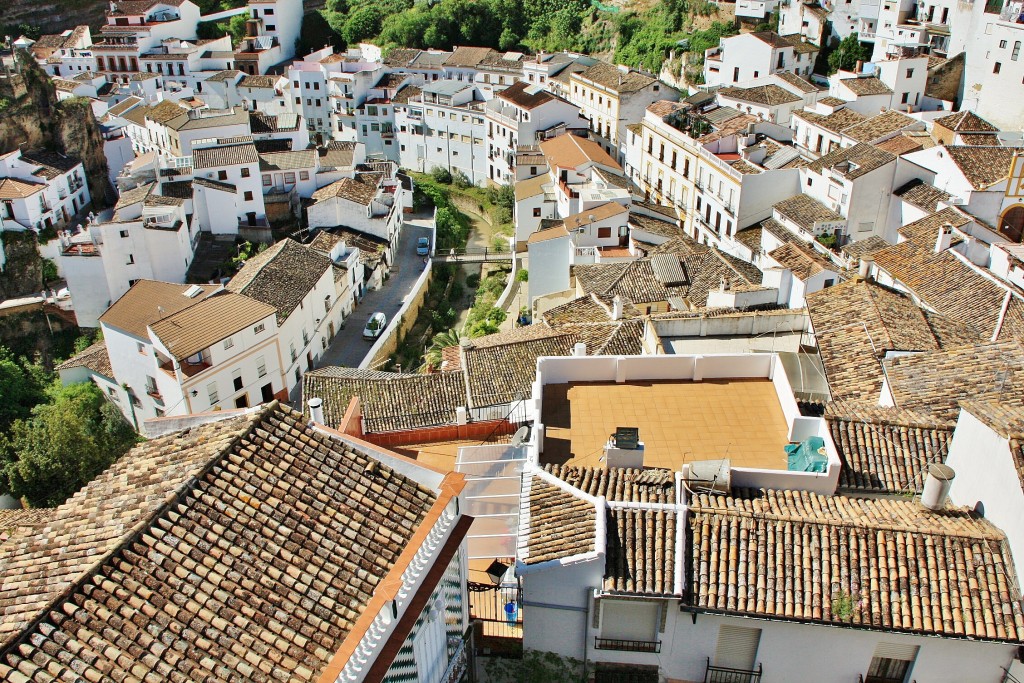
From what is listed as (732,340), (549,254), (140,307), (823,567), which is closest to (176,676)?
(823,567)

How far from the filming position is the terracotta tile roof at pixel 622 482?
12648 mm

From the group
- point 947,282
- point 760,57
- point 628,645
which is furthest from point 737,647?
point 760,57

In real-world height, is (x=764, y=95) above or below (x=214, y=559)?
below

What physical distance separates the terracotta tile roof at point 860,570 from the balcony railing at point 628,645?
117 centimetres

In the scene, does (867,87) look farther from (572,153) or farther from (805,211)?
(572,153)

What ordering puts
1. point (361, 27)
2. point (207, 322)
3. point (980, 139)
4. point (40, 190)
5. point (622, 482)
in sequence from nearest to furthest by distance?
point (622, 482)
point (207, 322)
point (980, 139)
point (40, 190)
point (361, 27)

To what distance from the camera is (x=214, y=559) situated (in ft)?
30.1

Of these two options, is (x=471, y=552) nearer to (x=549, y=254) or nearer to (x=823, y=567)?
(x=823, y=567)

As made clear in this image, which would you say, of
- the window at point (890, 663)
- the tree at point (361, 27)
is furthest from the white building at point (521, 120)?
the window at point (890, 663)

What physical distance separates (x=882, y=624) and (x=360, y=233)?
40.0 m

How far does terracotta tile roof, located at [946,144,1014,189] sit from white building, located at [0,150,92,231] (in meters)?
48.7

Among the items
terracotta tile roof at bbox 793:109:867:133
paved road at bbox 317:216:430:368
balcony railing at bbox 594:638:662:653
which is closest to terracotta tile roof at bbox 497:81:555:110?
paved road at bbox 317:216:430:368

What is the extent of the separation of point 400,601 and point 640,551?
12.6ft

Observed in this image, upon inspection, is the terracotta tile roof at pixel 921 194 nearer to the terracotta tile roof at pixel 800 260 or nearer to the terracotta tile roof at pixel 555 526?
the terracotta tile roof at pixel 800 260
